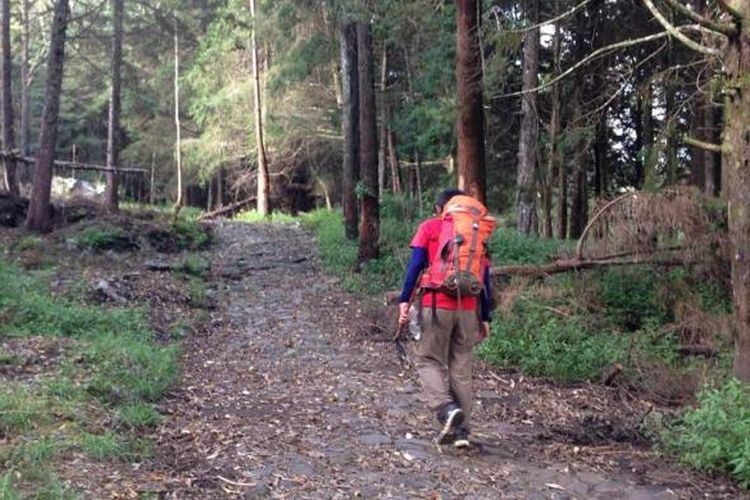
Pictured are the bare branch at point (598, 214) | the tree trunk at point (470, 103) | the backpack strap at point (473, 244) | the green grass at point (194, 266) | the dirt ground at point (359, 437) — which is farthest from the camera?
the green grass at point (194, 266)

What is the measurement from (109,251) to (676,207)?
11.7 metres

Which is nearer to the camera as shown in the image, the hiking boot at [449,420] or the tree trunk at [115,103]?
the hiking boot at [449,420]

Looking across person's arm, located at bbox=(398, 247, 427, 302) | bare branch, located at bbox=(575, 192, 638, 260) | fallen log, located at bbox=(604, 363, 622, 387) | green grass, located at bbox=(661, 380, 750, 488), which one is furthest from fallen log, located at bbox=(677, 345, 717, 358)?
person's arm, located at bbox=(398, 247, 427, 302)

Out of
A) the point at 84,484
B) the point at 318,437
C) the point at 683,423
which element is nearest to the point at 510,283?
the point at 683,423

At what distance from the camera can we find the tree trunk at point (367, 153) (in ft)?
55.4

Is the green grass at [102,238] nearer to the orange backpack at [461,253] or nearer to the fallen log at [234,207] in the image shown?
the orange backpack at [461,253]

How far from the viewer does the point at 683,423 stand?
7.04 meters

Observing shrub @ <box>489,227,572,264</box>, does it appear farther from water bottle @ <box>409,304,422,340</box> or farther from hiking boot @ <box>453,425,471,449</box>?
hiking boot @ <box>453,425,471,449</box>

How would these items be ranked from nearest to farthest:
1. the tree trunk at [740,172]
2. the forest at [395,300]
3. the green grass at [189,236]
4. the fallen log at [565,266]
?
1. the forest at [395,300]
2. the tree trunk at [740,172]
3. the fallen log at [565,266]
4. the green grass at [189,236]

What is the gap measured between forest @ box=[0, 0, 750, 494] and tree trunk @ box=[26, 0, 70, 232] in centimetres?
6

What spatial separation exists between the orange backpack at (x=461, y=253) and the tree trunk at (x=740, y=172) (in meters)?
2.33

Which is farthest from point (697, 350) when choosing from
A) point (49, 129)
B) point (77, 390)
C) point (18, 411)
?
point (49, 129)

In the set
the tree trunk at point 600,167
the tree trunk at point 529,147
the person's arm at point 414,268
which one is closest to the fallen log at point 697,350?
the person's arm at point 414,268

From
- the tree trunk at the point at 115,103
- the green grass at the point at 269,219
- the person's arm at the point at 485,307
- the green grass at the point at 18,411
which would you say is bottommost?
the green grass at the point at 18,411
